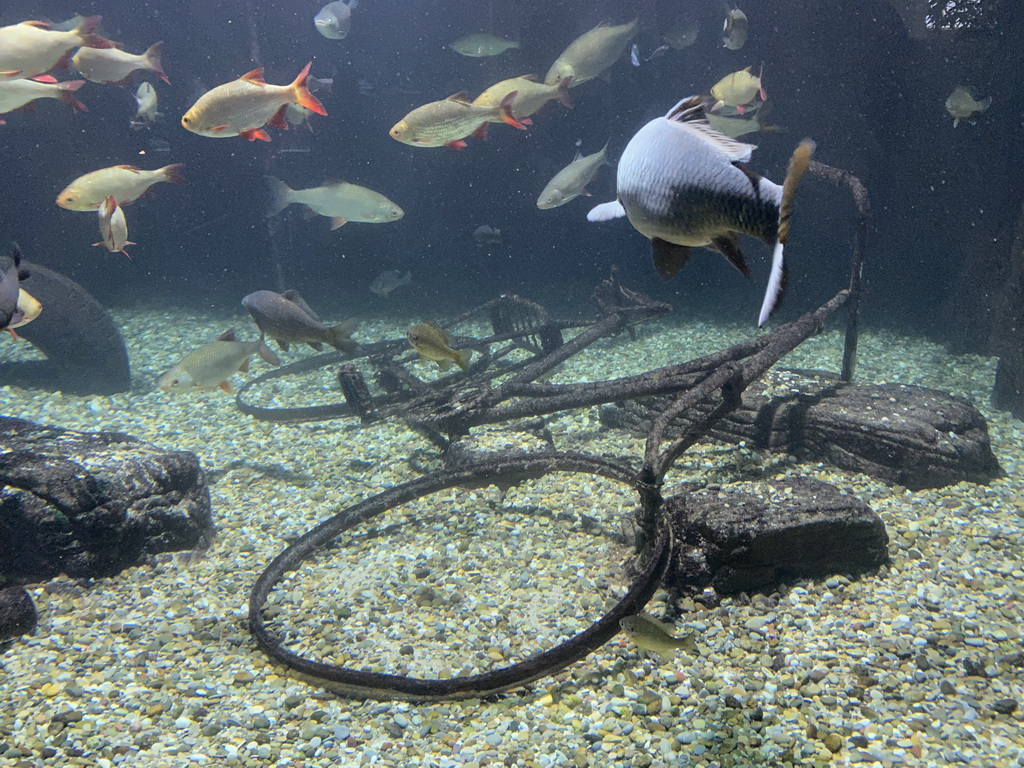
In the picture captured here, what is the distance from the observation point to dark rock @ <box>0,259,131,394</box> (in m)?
7.85

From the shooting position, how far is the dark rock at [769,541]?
3.00m

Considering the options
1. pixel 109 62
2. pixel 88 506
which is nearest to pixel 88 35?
pixel 109 62

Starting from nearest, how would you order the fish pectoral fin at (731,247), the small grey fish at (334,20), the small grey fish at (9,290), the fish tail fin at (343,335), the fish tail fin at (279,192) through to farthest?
the fish pectoral fin at (731,247)
the small grey fish at (9,290)
the fish tail fin at (343,335)
the fish tail fin at (279,192)
the small grey fish at (334,20)

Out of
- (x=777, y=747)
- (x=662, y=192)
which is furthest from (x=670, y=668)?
(x=662, y=192)

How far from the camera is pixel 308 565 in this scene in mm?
3859

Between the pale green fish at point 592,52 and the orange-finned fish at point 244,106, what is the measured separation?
3744mm

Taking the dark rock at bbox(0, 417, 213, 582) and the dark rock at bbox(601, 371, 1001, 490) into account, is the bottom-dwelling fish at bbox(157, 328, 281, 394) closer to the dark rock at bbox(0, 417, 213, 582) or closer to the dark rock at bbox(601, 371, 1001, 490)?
the dark rock at bbox(0, 417, 213, 582)

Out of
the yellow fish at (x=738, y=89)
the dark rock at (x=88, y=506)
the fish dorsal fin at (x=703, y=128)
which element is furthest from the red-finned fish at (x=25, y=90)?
the yellow fish at (x=738, y=89)

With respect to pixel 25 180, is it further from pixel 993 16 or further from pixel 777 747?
pixel 993 16

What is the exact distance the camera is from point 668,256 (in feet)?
5.51

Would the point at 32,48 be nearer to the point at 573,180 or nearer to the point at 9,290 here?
the point at 9,290

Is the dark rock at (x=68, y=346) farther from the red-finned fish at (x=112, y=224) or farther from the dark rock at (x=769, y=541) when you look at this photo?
the dark rock at (x=769, y=541)

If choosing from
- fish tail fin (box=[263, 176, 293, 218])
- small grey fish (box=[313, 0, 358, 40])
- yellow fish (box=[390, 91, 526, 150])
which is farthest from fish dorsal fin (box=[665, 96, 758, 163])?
small grey fish (box=[313, 0, 358, 40])

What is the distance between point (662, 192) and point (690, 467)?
361 cm
